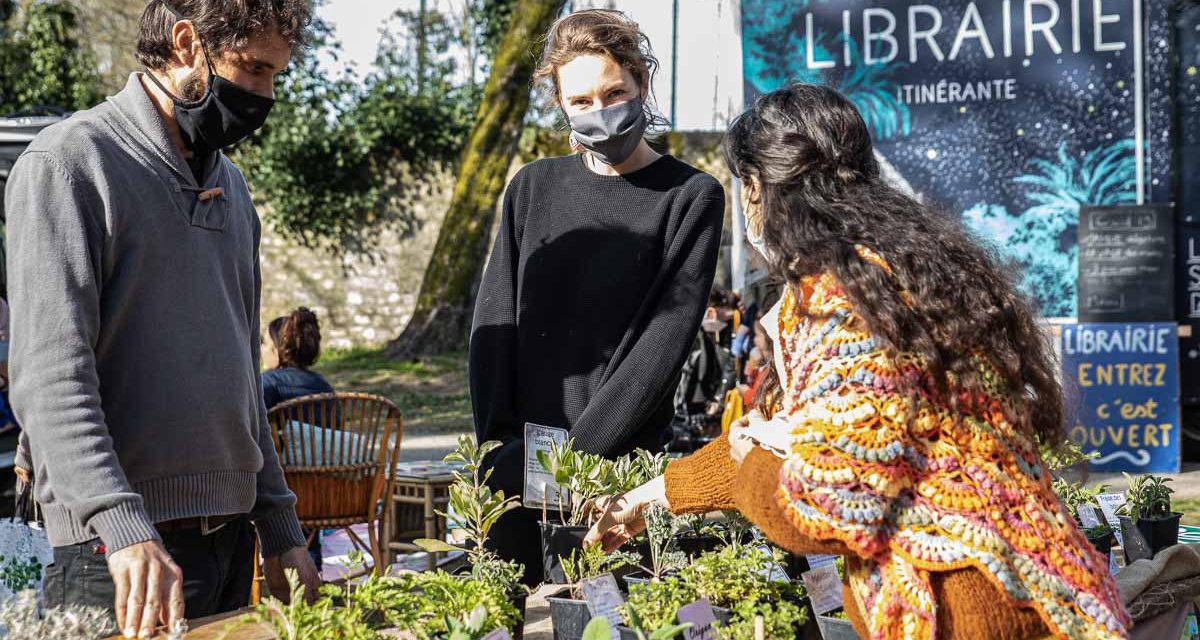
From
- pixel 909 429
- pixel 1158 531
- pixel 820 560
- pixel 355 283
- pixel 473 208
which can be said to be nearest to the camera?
pixel 909 429

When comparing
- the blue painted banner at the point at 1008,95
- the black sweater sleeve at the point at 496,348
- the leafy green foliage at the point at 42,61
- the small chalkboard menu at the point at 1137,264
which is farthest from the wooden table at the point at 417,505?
the leafy green foliage at the point at 42,61

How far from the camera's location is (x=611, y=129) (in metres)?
2.32

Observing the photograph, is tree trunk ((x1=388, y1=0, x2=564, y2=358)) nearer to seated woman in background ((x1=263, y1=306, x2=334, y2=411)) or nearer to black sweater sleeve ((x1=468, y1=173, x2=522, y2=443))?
seated woman in background ((x1=263, y1=306, x2=334, y2=411))

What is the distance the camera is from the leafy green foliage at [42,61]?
15008mm

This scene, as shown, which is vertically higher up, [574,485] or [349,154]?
[349,154]

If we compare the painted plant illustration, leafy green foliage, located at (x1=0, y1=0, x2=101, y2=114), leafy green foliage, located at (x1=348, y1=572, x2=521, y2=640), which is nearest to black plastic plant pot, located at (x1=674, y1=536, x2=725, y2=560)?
leafy green foliage, located at (x1=348, y1=572, x2=521, y2=640)

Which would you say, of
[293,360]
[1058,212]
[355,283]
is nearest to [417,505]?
[293,360]

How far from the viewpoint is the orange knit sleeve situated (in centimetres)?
180

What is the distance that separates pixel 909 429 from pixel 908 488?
8cm

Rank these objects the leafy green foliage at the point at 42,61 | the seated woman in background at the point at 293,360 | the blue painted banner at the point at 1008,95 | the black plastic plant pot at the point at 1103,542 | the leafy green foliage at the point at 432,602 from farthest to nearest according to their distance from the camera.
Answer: the leafy green foliage at the point at 42,61, the blue painted banner at the point at 1008,95, the seated woman in background at the point at 293,360, the black plastic plant pot at the point at 1103,542, the leafy green foliage at the point at 432,602

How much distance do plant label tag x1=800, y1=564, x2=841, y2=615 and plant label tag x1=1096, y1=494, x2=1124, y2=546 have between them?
137 cm

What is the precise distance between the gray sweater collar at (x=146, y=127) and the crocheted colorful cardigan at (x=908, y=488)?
1030 mm

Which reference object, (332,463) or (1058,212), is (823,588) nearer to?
(332,463)

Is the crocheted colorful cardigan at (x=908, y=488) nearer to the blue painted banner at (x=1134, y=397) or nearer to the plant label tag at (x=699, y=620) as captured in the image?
the plant label tag at (x=699, y=620)
